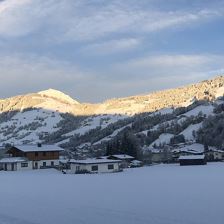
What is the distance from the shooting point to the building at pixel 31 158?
91.2 metres

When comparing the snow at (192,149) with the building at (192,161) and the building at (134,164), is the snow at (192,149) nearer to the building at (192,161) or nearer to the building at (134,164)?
the building at (134,164)

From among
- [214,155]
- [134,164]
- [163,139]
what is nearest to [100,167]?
Answer: [134,164]

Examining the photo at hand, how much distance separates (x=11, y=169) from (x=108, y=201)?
58.9m

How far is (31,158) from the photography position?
310 ft

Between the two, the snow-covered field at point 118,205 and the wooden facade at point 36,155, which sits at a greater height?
the wooden facade at point 36,155

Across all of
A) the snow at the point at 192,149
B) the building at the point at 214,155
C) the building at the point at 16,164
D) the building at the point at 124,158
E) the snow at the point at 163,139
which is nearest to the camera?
the building at the point at 16,164

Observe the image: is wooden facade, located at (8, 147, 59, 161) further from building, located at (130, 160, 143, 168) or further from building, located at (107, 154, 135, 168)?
building, located at (130, 160, 143, 168)

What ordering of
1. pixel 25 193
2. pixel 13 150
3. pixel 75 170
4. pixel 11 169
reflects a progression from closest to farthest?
pixel 25 193 < pixel 75 170 < pixel 11 169 < pixel 13 150

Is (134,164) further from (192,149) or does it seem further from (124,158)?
(192,149)

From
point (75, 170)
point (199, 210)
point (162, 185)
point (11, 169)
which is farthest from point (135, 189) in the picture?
point (11, 169)

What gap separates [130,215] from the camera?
27797 mm

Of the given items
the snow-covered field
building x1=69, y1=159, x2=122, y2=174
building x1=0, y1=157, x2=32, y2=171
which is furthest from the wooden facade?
the snow-covered field

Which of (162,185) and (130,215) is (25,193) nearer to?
(162,185)

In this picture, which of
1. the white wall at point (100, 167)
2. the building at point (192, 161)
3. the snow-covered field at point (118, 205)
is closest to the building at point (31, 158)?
the white wall at point (100, 167)
